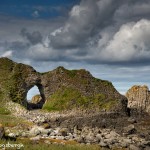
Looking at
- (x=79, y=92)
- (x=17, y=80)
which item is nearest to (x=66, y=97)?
(x=79, y=92)

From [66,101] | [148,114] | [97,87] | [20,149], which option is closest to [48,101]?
[66,101]

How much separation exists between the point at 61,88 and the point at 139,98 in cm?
2908

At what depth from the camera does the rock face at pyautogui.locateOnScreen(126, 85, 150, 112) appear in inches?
4439

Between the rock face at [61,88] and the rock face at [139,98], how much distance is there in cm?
1612

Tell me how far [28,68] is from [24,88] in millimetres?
4787

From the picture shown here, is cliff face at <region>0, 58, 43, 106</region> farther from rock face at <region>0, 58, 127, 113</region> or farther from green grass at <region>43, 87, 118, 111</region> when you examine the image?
green grass at <region>43, 87, 118, 111</region>

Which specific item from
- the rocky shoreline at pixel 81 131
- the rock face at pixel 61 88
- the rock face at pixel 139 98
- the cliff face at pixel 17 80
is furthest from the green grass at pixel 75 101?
the rock face at pixel 139 98

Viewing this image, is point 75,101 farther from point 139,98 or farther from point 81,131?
point 139,98

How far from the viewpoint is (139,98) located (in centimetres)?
11650

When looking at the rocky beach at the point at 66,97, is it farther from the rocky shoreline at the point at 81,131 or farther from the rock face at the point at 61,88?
the rocky shoreline at the point at 81,131

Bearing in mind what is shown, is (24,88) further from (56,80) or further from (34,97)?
(34,97)

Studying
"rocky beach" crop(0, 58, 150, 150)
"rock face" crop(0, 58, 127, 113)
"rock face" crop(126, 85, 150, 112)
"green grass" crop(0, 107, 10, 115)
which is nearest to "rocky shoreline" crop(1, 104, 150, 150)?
"rocky beach" crop(0, 58, 150, 150)

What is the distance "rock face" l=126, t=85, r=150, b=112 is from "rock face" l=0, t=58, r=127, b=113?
1612 cm

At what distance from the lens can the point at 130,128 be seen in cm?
6931
